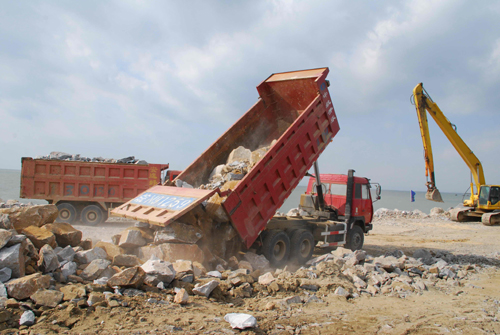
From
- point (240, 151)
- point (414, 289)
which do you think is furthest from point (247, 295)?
point (240, 151)

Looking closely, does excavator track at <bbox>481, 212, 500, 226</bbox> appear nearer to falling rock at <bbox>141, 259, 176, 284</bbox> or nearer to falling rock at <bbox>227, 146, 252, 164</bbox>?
falling rock at <bbox>227, 146, 252, 164</bbox>

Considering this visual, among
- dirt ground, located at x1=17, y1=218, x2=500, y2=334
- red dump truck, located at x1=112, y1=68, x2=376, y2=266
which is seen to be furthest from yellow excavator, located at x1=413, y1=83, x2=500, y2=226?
dirt ground, located at x1=17, y1=218, x2=500, y2=334

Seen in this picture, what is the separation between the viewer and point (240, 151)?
7.59 metres

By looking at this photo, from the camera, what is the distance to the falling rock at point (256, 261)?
6.42m

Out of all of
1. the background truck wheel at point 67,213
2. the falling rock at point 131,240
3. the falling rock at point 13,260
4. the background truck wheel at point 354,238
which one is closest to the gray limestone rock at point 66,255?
the falling rock at point 13,260

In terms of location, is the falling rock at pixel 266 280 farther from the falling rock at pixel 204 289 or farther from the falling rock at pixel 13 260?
the falling rock at pixel 13 260

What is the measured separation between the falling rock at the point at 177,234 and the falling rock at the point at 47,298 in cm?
209

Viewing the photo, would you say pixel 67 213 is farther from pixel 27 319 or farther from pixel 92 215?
pixel 27 319

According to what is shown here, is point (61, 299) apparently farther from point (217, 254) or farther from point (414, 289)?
point (414, 289)

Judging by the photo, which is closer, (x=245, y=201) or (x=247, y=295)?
(x=247, y=295)

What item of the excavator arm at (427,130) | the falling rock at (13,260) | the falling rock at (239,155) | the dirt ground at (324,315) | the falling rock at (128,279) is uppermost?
the excavator arm at (427,130)

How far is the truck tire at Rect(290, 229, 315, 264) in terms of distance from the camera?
7469 millimetres

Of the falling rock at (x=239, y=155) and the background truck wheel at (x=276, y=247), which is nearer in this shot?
the background truck wheel at (x=276, y=247)

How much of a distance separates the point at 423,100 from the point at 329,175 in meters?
9.31
